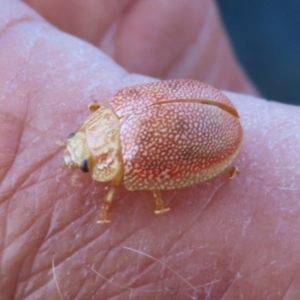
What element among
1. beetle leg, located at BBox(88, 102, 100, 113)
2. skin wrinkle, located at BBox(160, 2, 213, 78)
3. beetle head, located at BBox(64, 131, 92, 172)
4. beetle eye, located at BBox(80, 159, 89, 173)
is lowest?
skin wrinkle, located at BBox(160, 2, 213, 78)

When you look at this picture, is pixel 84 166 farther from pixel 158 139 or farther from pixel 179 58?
pixel 179 58

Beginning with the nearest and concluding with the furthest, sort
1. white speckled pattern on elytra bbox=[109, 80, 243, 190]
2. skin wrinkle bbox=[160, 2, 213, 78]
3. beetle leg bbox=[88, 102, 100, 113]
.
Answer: white speckled pattern on elytra bbox=[109, 80, 243, 190], beetle leg bbox=[88, 102, 100, 113], skin wrinkle bbox=[160, 2, 213, 78]

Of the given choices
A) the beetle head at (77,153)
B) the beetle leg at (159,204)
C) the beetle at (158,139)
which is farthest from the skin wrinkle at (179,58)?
the beetle leg at (159,204)

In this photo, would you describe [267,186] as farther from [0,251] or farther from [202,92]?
[0,251]

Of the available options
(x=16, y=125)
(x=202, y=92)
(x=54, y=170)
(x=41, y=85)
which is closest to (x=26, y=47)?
(x=41, y=85)

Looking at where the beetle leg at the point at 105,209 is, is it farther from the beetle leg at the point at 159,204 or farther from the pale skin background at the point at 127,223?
the beetle leg at the point at 159,204

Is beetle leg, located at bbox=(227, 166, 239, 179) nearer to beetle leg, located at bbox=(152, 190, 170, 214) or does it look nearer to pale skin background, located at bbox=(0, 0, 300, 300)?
pale skin background, located at bbox=(0, 0, 300, 300)

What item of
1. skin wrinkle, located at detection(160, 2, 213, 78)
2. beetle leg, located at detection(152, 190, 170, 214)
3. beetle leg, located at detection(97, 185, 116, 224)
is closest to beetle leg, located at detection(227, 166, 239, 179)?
beetle leg, located at detection(152, 190, 170, 214)

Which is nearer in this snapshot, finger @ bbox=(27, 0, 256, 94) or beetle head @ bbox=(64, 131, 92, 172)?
beetle head @ bbox=(64, 131, 92, 172)
